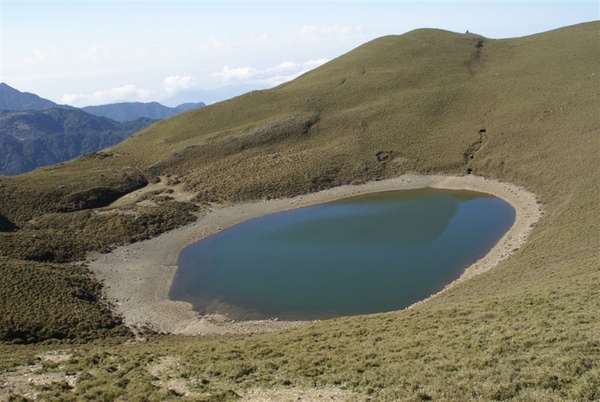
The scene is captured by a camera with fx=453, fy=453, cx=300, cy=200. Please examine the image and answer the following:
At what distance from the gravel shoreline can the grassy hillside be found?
206 centimetres

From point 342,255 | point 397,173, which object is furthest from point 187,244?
point 397,173

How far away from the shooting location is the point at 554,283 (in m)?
24.6

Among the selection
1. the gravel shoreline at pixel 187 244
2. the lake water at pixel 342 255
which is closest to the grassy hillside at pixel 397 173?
the gravel shoreline at pixel 187 244

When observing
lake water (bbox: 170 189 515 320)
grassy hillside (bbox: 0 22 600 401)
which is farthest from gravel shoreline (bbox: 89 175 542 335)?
grassy hillside (bbox: 0 22 600 401)

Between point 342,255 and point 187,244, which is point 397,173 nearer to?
point 342,255

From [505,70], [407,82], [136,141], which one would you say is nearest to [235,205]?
[136,141]

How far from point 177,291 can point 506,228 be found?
1233 inches

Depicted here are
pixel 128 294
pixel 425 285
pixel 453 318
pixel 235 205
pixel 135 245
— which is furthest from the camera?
pixel 235 205

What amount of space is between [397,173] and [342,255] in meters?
26.9

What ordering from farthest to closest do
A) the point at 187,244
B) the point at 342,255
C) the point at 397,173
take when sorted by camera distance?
the point at 397,173 < the point at 187,244 < the point at 342,255

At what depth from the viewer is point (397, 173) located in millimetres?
65188

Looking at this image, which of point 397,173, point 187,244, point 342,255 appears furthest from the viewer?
point 397,173

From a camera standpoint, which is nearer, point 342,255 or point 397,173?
point 342,255

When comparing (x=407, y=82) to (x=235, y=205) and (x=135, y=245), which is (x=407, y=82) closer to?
(x=235, y=205)
